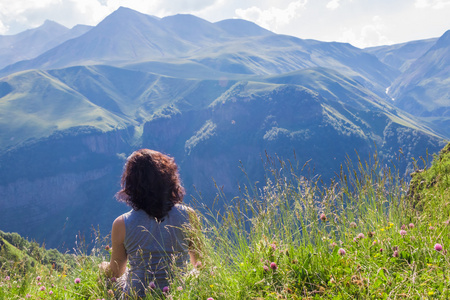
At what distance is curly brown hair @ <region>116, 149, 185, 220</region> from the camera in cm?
351

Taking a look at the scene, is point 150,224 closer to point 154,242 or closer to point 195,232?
point 154,242

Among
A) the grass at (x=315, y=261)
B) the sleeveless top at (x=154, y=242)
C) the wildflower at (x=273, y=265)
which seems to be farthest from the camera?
the sleeveless top at (x=154, y=242)

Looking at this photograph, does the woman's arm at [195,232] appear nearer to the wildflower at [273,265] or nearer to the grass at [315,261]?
the grass at [315,261]

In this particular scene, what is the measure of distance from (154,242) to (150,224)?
0.19 meters

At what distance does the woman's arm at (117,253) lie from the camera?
345 centimetres

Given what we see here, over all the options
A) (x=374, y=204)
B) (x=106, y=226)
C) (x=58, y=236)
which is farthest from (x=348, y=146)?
(x=374, y=204)

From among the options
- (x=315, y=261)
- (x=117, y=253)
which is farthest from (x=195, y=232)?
(x=315, y=261)

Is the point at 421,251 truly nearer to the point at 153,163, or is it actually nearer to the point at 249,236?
the point at 249,236

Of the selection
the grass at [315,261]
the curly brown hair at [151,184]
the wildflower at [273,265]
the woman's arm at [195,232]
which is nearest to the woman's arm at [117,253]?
the grass at [315,261]

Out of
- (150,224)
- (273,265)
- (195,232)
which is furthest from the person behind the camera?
(150,224)

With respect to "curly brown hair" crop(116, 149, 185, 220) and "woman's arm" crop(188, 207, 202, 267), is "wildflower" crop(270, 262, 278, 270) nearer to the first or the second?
"woman's arm" crop(188, 207, 202, 267)

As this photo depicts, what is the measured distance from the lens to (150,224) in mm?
3479

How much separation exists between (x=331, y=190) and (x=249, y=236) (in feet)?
3.17

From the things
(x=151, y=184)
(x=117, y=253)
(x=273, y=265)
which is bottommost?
(x=117, y=253)
